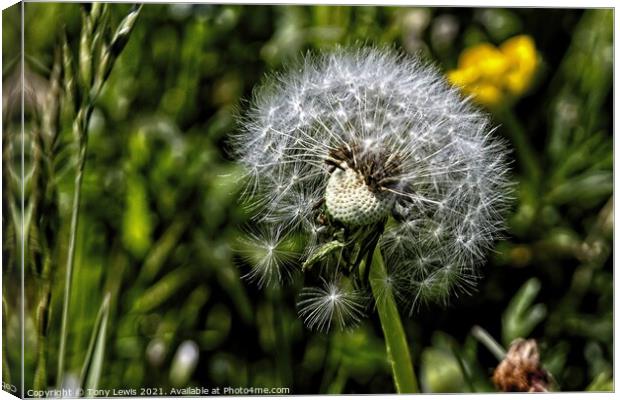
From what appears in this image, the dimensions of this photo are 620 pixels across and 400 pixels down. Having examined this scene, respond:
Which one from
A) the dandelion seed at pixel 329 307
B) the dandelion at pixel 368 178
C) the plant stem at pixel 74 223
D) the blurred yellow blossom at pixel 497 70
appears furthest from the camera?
the blurred yellow blossom at pixel 497 70

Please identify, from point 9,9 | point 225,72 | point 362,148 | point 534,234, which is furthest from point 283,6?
point 534,234

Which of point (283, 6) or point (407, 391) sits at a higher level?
point (283, 6)

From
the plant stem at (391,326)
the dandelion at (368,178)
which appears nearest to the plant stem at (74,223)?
the dandelion at (368,178)

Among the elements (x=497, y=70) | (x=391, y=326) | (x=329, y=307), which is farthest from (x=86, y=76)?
(x=497, y=70)

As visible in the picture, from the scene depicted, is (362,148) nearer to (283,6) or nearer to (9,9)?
(283,6)

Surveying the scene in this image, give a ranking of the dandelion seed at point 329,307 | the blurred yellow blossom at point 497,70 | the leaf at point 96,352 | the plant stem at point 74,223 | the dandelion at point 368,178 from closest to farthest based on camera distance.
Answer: the plant stem at point 74,223
the dandelion at point 368,178
the leaf at point 96,352
the dandelion seed at point 329,307
the blurred yellow blossom at point 497,70

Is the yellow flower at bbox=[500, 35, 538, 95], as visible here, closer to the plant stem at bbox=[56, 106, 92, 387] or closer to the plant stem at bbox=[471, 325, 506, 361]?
the plant stem at bbox=[471, 325, 506, 361]

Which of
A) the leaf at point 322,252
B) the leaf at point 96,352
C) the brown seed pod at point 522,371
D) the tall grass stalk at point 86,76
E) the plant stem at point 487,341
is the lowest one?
the brown seed pod at point 522,371

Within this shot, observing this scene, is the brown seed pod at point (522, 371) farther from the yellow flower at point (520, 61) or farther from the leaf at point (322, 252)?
the yellow flower at point (520, 61)
